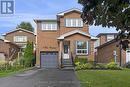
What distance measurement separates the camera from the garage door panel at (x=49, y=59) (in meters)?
58.4

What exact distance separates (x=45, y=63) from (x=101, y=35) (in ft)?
77.3

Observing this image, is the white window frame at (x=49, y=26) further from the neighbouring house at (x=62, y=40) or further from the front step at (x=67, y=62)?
the front step at (x=67, y=62)

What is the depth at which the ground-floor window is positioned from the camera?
55688 millimetres

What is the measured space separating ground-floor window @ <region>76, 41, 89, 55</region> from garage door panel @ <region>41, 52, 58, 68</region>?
13.8 ft

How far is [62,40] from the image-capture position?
2217 inches

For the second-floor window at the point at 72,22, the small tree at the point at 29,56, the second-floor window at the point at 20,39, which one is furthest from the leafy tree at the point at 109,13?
the second-floor window at the point at 20,39

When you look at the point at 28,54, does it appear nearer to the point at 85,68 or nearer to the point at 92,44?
the point at 92,44

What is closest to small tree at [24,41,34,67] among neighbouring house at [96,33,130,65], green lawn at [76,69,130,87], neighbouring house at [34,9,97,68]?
neighbouring house at [34,9,97,68]

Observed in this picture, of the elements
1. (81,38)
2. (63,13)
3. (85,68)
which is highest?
(63,13)

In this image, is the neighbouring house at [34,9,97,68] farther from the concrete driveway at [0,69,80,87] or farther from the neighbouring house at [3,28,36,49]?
the concrete driveway at [0,69,80,87]

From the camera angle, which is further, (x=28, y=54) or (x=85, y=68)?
(x=28, y=54)

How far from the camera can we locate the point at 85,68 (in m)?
46.5

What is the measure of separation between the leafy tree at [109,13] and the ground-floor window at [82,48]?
41.1 m

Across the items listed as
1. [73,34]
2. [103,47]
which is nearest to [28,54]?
[73,34]
